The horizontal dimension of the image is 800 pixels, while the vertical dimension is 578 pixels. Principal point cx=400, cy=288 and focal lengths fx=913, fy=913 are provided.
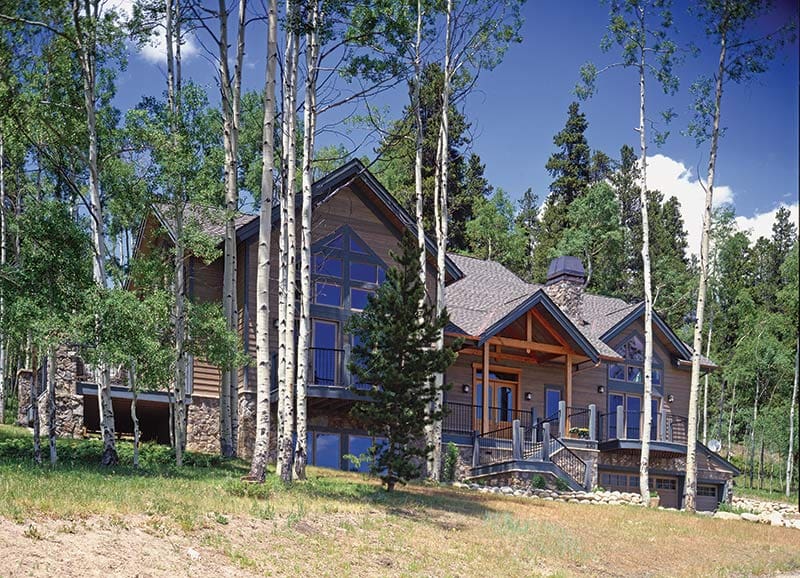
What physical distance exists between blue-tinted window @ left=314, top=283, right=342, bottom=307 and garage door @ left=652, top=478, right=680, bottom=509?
12262 millimetres

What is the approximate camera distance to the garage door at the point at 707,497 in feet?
96.5

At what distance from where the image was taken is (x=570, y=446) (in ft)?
83.4

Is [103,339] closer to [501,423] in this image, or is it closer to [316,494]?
[316,494]

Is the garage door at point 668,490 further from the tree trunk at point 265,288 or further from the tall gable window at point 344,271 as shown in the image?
the tree trunk at point 265,288

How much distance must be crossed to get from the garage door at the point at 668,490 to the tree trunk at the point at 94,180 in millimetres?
18456

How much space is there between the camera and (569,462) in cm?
2484

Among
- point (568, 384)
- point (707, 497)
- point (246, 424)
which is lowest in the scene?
point (707, 497)

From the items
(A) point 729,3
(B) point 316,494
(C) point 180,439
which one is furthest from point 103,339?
(A) point 729,3

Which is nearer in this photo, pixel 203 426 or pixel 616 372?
pixel 203 426

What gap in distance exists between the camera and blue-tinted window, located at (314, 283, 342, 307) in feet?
81.7

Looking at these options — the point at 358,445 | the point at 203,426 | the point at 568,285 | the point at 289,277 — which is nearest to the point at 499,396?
the point at 568,285

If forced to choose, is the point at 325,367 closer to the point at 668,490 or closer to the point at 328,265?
the point at 328,265

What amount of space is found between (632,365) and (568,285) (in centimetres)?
350

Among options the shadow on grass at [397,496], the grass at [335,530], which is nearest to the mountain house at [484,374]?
the shadow on grass at [397,496]
